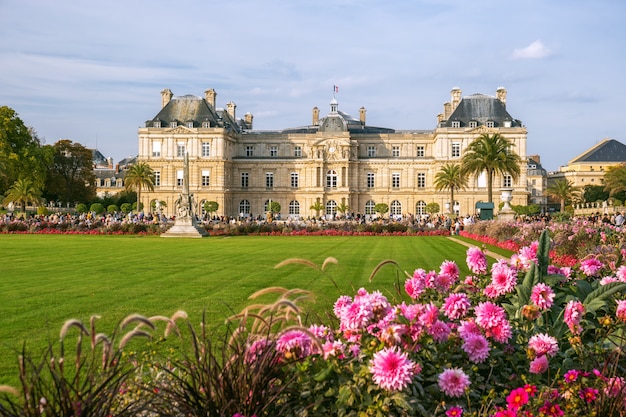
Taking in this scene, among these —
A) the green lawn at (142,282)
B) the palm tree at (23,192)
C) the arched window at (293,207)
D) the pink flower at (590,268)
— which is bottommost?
the green lawn at (142,282)

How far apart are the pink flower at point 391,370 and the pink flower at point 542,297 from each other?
186 cm

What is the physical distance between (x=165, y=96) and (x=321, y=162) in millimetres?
22265

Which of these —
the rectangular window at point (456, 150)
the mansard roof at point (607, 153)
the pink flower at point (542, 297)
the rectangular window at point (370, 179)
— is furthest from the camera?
the mansard roof at point (607, 153)

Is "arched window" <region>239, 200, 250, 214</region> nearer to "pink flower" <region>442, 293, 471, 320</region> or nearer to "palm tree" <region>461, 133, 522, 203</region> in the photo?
"palm tree" <region>461, 133, 522, 203</region>

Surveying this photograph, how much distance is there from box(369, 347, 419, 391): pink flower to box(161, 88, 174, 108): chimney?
277 ft

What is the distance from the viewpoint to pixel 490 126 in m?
79.1

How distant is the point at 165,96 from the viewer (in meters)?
85.0

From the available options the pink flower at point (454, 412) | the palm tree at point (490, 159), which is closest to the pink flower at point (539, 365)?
the pink flower at point (454, 412)

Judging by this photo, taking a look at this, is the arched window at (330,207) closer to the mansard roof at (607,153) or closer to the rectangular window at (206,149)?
the rectangular window at (206,149)

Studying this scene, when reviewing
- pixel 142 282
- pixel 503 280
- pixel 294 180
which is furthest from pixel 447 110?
pixel 503 280

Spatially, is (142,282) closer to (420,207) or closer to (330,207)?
(330,207)

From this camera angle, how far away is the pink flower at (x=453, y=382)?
13.8ft

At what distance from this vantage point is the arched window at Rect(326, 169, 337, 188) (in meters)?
82.7

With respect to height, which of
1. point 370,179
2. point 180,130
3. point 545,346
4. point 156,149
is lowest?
point 545,346
